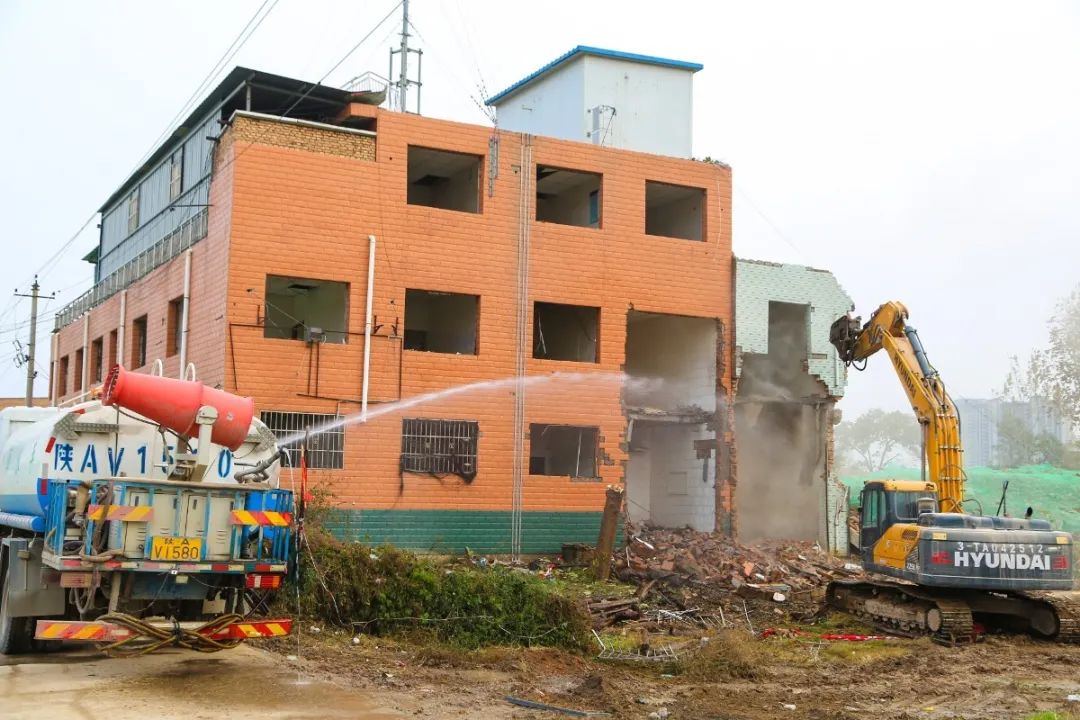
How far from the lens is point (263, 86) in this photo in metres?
23.8

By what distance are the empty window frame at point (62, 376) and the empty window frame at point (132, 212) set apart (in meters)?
6.61

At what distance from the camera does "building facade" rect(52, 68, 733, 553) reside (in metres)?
21.4

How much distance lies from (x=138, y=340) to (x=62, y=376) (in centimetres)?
1068

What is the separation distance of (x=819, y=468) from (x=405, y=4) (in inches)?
843

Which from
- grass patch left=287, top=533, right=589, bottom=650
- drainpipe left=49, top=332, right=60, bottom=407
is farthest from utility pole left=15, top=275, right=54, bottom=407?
grass patch left=287, top=533, right=589, bottom=650

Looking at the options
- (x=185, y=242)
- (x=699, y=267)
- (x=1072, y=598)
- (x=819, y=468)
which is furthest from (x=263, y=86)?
(x=1072, y=598)

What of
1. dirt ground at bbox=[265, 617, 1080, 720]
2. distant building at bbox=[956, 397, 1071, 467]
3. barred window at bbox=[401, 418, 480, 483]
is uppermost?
distant building at bbox=[956, 397, 1071, 467]

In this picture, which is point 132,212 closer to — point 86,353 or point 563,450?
point 86,353

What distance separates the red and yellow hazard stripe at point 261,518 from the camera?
34.0 feet

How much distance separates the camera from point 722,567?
22.0m

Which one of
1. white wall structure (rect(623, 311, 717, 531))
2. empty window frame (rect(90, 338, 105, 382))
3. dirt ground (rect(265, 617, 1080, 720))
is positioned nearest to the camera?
dirt ground (rect(265, 617, 1080, 720))

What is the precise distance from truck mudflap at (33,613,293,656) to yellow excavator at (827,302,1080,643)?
9811 millimetres

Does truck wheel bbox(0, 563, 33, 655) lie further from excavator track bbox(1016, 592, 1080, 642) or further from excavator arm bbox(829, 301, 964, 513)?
excavator track bbox(1016, 592, 1080, 642)

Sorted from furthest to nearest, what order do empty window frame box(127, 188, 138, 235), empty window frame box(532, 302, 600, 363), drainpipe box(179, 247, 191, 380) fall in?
empty window frame box(127, 188, 138, 235), empty window frame box(532, 302, 600, 363), drainpipe box(179, 247, 191, 380)
